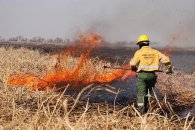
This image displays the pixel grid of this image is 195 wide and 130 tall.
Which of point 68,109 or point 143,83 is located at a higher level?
point 143,83

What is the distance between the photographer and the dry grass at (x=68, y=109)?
579 cm

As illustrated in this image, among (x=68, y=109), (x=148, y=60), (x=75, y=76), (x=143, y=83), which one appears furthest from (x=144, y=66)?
(x=75, y=76)

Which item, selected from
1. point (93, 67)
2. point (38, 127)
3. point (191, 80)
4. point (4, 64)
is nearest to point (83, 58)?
point (93, 67)

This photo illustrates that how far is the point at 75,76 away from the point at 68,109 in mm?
7088

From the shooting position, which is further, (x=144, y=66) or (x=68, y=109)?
(x=144, y=66)

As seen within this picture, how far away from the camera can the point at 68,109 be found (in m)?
10.2

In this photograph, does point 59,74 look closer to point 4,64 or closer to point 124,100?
point 4,64

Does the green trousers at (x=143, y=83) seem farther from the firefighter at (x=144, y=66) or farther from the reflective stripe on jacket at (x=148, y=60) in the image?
the reflective stripe on jacket at (x=148, y=60)

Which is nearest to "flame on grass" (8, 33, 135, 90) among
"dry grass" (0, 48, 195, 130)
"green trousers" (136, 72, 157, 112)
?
"dry grass" (0, 48, 195, 130)

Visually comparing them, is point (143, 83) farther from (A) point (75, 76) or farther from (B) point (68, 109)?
(A) point (75, 76)

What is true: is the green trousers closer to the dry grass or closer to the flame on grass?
the dry grass

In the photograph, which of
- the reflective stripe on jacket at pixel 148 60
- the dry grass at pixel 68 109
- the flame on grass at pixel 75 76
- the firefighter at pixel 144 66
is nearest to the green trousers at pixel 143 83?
the firefighter at pixel 144 66

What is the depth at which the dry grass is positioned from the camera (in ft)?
19.0

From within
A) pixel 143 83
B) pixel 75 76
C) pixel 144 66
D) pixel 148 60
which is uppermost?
pixel 148 60
